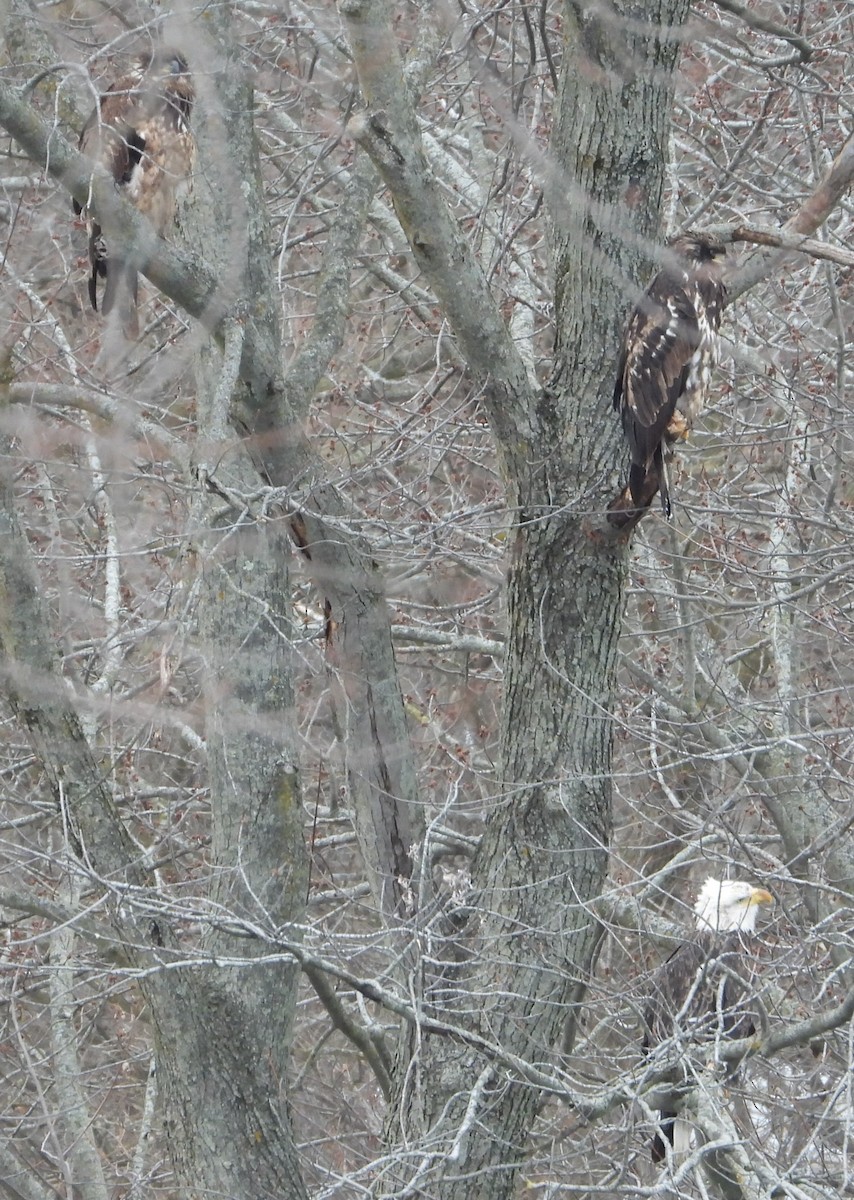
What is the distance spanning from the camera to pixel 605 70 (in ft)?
13.9

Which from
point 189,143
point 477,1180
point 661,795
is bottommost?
point 661,795

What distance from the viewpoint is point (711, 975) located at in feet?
15.0

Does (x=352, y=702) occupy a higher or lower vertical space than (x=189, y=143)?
lower

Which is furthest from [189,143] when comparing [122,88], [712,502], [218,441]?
[712,502]

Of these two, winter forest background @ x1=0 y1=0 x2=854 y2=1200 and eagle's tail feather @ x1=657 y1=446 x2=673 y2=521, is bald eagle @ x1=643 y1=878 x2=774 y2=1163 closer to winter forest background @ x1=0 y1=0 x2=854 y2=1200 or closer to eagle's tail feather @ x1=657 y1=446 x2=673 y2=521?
winter forest background @ x1=0 y1=0 x2=854 y2=1200

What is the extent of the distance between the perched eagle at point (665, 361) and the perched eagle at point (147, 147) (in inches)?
72.9

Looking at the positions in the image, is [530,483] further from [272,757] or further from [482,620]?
[482,620]

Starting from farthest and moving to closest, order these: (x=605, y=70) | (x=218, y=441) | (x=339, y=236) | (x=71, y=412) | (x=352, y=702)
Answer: (x=71, y=412)
(x=339, y=236)
(x=352, y=702)
(x=605, y=70)
(x=218, y=441)

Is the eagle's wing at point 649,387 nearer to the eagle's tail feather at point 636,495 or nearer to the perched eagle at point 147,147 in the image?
the eagle's tail feather at point 636,495

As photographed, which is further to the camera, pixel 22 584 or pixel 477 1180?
pixel 477 1180

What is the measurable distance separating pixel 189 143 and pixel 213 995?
3106mm

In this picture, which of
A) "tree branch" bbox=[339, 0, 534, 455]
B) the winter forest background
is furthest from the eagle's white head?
"tree branch" bbox=[339, 0, 534, 455]

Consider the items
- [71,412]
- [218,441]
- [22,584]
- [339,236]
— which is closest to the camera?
[218,441]

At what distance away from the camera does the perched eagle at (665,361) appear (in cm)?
420
